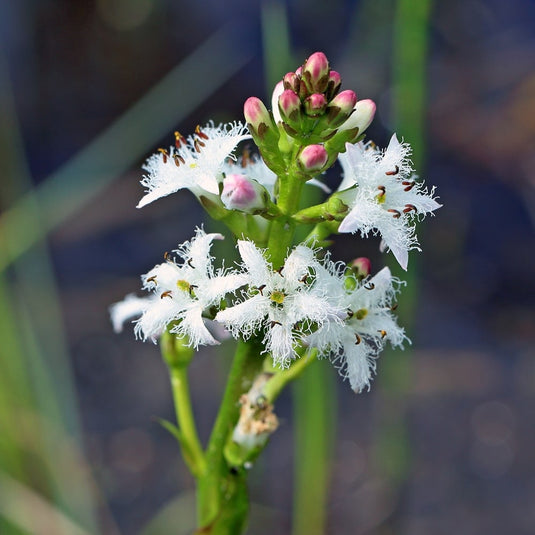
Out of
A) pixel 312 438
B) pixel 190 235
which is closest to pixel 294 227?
pixel 312 438

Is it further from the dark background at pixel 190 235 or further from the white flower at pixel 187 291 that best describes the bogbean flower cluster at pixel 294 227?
the dark background at pixel 190 235

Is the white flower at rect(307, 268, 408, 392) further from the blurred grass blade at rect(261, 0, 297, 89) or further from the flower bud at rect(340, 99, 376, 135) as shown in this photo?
the blurred grass blade at rect(261, 0, 297, 89)

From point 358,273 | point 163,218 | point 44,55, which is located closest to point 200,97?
point 163,218

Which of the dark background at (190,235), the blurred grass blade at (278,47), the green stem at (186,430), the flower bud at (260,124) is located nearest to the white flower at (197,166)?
the flower bud at (260,124)

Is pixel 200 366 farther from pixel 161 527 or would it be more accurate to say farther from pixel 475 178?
pixel 475 178

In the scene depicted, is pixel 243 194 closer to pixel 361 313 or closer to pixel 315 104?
pixel 315 104

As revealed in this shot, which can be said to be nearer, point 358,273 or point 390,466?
point 358,273
